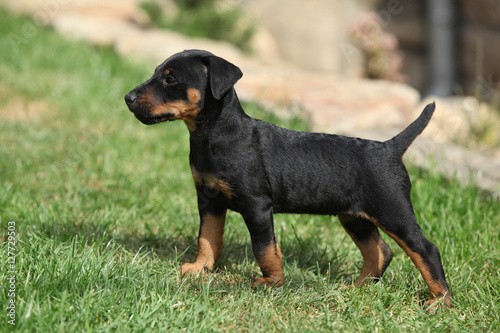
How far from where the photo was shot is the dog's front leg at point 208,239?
3.29 meters

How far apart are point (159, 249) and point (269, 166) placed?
1164mm

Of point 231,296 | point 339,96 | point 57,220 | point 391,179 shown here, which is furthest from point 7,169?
point 339,96

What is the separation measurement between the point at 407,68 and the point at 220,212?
8781 millimetres

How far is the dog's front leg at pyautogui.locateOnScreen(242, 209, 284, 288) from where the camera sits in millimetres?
2982

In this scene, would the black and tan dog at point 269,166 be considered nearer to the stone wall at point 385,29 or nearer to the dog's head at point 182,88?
the dog's head at point 182,88

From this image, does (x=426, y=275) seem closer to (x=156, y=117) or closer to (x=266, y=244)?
(x=266, y=244)

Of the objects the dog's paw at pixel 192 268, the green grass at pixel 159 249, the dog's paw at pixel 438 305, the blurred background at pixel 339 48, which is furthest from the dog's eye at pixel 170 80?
the blurred background at pixel 339 48

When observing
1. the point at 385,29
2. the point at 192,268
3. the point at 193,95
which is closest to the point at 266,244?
the point at 192,268

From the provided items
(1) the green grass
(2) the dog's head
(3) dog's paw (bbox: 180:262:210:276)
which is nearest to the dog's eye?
(2) the dog's head

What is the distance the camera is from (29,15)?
10906mm

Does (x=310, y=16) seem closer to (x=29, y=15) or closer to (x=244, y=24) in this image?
(x=244, y=24)

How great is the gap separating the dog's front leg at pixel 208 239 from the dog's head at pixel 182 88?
0.66 metres

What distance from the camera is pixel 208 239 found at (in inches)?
131

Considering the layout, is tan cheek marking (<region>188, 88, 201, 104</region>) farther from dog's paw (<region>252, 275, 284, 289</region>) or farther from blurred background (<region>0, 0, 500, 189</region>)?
blurred background (<region>0, 0, 500, 189</region>)
